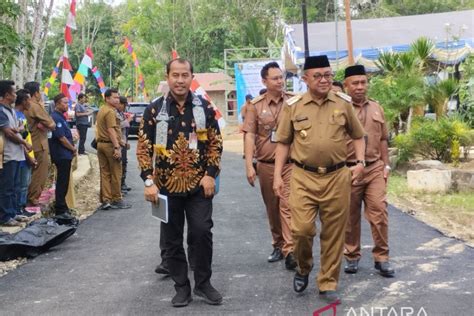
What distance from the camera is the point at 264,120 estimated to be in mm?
6590

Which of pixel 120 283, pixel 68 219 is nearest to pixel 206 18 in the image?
pixel 68 219

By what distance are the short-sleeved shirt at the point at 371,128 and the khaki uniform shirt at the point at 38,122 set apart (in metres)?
4.37

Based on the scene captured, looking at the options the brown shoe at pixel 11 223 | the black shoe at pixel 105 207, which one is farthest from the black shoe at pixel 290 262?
the black shoe at pixel 105 207

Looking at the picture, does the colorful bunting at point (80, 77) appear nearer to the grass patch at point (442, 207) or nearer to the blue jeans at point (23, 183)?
the blue jeans at point (23, 183)

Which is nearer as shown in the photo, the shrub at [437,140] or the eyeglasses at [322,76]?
the eyeglasses at [322,76]

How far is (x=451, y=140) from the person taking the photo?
1259cm

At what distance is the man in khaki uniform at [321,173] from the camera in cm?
514

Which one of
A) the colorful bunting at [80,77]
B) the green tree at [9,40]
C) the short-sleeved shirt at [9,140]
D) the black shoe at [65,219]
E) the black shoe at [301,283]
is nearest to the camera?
the black shoe at [301,283]

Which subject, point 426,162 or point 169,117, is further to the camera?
point 426,162

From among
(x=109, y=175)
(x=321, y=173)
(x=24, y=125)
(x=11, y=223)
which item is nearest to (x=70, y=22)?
(x=109, y=175)

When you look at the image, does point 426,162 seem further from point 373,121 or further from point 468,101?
A: point 373,121

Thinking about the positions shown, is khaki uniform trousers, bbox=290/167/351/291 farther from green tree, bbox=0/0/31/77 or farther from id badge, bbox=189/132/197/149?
green tree, bbox=0/0/31/77

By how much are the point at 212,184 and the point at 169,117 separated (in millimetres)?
623

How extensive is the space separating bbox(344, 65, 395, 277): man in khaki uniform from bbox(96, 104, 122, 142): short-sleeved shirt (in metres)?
4.84
